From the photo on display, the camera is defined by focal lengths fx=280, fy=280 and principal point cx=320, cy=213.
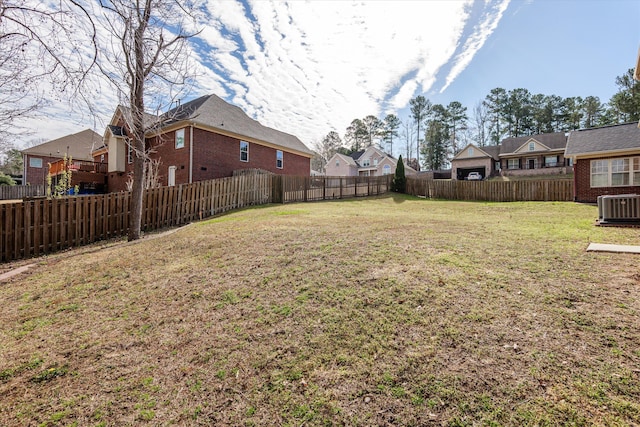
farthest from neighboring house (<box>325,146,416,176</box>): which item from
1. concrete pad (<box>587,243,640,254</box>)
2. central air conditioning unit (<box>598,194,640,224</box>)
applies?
concrete pad (<box>587,243,640,254</box>)

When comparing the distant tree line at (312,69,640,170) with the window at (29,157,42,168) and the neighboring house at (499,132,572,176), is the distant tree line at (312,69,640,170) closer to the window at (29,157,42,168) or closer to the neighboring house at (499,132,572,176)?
the neighboring house at (499,132,572,176)

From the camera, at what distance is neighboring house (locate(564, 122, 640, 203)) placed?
583 inches

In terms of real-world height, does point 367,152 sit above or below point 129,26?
above

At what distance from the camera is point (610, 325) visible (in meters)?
2.91

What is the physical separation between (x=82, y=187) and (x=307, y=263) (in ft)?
90.3

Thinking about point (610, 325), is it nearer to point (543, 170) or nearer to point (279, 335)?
point (279, 335)

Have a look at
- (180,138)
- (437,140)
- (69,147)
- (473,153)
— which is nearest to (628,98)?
(473,153)

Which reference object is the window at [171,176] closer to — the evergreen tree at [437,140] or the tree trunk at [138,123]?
the tree trunk at [138,123]

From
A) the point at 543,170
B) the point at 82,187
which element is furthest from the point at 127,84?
the point at 543,170

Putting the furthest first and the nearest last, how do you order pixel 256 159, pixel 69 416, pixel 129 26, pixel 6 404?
1. pixel 256 159
2. pixel 129 26
3. pixel 6 404
4. pixel 69 416

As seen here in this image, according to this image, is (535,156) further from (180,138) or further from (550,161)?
(180,138)

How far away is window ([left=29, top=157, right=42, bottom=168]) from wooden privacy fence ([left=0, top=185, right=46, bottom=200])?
3.94 meters

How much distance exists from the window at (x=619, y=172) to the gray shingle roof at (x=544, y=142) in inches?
937

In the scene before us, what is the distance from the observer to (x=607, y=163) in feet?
50.6
